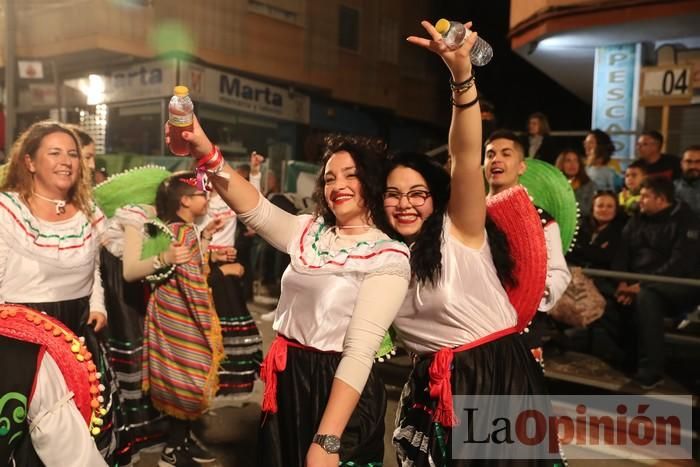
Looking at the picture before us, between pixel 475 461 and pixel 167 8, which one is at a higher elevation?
pixel 167 8

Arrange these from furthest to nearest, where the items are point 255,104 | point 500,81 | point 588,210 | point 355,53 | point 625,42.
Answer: point 500,81, point 355,53, point 255,104, point 625,42, point 588,210

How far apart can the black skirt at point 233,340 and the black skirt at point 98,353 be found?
1.45 m

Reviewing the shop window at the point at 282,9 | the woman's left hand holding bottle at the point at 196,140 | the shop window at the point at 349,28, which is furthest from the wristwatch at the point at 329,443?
the shop window at the point at 349,28

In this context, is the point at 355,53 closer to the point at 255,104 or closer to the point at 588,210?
the point at 255,104

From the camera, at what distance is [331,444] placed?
1.80 meters

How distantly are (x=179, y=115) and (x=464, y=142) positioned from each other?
92 centimetres

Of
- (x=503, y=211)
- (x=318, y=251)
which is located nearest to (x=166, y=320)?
(x=318, y=251)

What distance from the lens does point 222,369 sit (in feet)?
15.2

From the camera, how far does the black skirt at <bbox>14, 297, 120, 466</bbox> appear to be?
2.89 metres

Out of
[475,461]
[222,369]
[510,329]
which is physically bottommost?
[222,369]

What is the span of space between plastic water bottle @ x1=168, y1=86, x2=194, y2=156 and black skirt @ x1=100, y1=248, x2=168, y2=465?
2.20m

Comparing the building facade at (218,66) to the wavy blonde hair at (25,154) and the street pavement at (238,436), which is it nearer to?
the street pavement at (238,436)

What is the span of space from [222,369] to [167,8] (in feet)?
39.4

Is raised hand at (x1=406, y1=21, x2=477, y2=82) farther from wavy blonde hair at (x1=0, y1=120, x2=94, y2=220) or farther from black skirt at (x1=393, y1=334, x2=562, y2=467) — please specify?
wavy blonde hair at (x1=0, y1=120, x2=94, y2=220)
